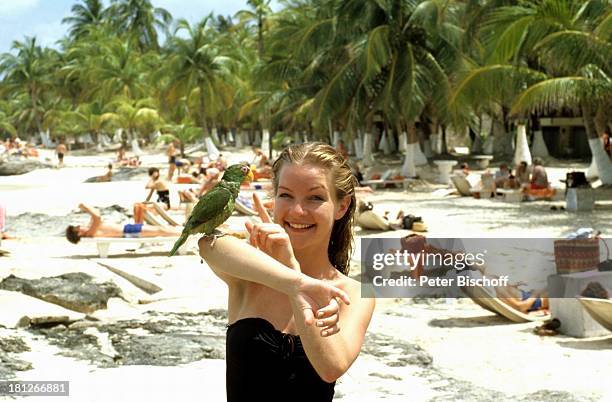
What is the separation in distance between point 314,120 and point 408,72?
10.8 ft

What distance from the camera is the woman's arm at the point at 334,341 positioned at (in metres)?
1.50

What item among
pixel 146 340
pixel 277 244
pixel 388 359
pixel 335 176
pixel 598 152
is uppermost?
pixel 335 176

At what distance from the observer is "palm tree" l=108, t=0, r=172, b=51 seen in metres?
61.5

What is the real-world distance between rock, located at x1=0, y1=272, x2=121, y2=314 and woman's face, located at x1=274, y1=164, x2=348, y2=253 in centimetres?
578

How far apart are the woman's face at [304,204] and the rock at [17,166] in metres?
34.5

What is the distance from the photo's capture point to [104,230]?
1066 centimetres

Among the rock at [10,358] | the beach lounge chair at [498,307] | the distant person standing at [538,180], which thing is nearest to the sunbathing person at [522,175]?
the distant person standing at [538,180]

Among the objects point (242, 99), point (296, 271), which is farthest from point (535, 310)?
point (242, 99)

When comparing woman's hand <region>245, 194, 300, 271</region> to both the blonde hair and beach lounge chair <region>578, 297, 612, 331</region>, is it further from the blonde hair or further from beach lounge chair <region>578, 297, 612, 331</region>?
beach lounge chair <region>578, 297, 612, 331</region>

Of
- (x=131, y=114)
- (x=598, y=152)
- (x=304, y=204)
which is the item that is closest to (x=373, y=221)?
(x=598, y=152)

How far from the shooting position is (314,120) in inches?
914

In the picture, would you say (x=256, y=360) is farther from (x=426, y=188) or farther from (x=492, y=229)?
(x=426, y=188)

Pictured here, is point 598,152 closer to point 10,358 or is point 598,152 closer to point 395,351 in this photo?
point 395,351

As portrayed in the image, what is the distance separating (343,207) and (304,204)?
5.5 inches
